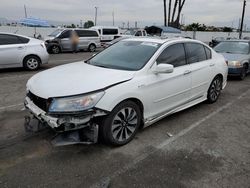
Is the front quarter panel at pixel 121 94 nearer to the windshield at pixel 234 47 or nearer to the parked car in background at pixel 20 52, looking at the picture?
the parked car in background at pixel 20 52

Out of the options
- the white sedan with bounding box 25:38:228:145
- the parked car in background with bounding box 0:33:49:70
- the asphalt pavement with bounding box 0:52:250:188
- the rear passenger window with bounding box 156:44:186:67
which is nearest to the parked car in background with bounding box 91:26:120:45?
the parked car in background with bounding box 0:33:49:70

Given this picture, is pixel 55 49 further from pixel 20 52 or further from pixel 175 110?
pixel 175 110

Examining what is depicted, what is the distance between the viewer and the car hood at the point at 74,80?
3.18m

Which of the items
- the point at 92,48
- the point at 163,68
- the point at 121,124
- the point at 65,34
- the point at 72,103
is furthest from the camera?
the point at 92,48

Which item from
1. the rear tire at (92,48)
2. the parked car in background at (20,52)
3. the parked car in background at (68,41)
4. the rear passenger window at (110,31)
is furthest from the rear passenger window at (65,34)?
the parked car in background at (20,52)

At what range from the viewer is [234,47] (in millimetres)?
9469

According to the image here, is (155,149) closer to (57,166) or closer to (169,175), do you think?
(169,175)

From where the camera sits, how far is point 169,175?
301 centimetres

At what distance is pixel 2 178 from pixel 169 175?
6.59 ft

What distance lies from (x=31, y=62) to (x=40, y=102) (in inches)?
262

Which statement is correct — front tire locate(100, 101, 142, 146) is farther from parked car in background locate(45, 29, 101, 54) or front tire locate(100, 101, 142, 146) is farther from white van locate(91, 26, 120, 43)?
white van locate(91, 26, 120, 43)

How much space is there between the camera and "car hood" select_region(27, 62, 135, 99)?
3.18 m

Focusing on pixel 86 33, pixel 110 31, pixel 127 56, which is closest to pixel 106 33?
pixel 110 31

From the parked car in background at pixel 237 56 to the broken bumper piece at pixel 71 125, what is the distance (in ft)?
21.9
